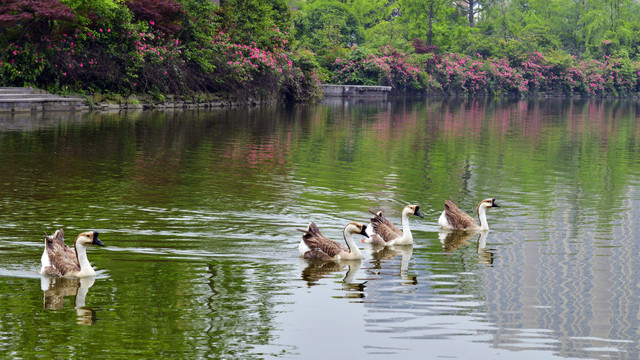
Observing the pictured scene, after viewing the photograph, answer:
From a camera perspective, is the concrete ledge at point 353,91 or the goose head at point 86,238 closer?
the goose head at point 86,238

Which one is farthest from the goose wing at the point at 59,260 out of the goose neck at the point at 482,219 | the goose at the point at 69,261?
the goose neck at the point at 482,219

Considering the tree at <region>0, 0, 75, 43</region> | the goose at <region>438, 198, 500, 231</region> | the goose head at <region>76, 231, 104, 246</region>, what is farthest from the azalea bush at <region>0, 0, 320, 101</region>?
the goose head at <region>76, 231, 104, 246</region>

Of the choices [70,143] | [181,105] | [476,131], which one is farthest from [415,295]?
[181,105]

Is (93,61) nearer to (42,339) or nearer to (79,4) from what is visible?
(79,4)

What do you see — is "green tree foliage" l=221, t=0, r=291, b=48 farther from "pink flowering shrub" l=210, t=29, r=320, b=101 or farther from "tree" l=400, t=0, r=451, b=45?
"tree" l=400, t=0, r=451, b=45

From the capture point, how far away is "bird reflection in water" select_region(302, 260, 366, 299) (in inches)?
428

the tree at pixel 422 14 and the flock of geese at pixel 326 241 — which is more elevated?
the tree at pixel 422 14

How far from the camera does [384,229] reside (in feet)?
44.8

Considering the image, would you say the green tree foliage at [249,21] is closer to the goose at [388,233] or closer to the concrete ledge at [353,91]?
A: the concrete ledge at [353,91]

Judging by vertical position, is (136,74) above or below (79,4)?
below

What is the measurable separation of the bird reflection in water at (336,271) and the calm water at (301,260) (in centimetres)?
4

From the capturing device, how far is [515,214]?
16625 millimetres

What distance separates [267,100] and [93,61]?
611 inches

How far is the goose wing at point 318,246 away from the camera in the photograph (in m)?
12.3
